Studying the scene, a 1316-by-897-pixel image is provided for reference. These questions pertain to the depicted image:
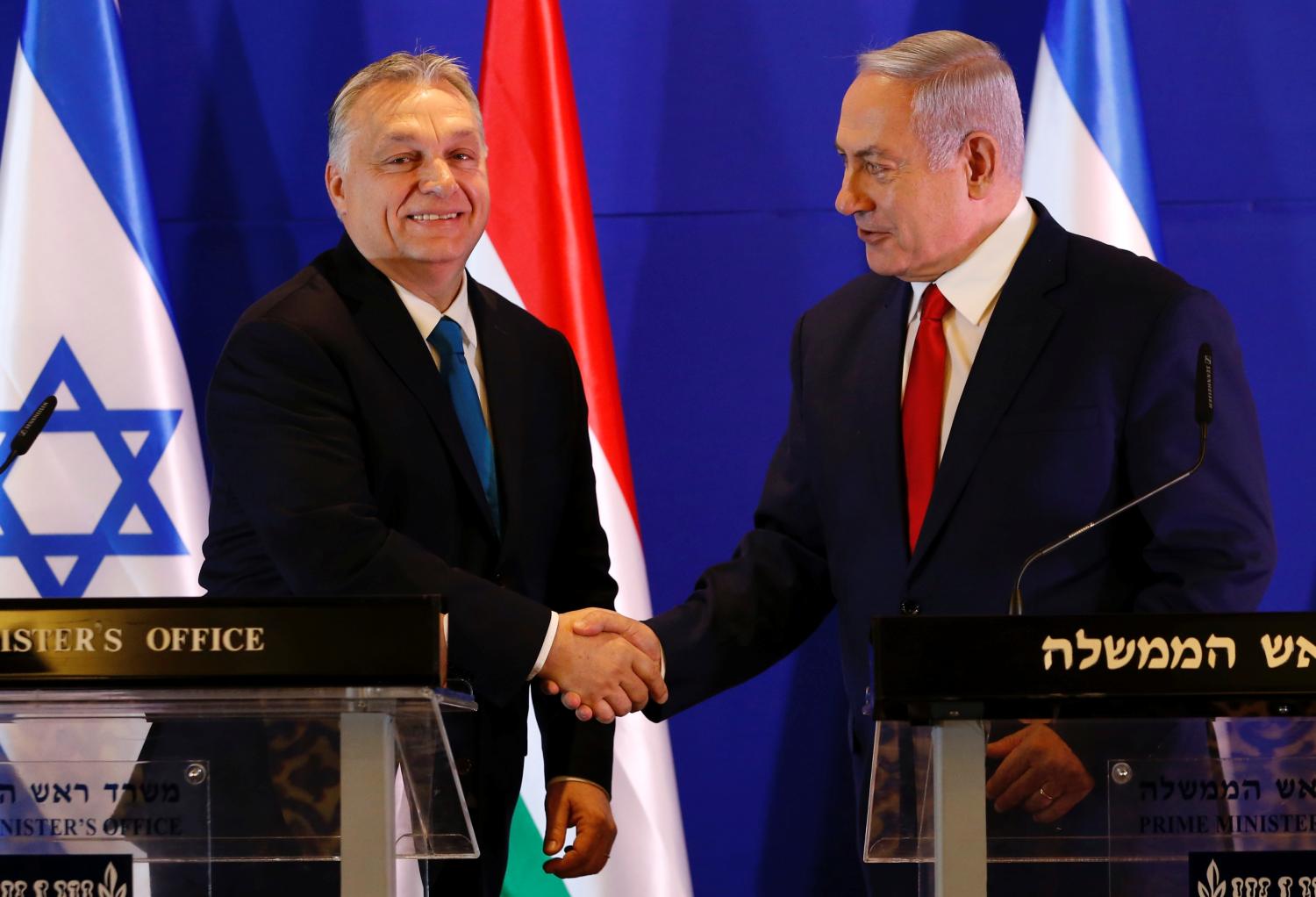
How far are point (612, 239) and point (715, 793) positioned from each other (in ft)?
4.47

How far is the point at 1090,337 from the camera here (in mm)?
2500

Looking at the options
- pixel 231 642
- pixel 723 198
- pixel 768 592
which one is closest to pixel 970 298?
pixel 768 592

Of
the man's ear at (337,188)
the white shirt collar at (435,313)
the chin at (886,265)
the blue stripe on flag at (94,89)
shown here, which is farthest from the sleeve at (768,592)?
the blue stripe on flag at (94,89)

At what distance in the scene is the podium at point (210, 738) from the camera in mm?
1590

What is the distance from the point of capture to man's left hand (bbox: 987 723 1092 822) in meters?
1.60

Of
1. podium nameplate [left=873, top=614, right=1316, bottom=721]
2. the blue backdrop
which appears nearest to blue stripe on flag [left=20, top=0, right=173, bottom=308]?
the blue backdrop

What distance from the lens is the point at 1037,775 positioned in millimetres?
1598

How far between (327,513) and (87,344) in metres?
1.36

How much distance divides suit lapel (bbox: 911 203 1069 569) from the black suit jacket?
0.61 m

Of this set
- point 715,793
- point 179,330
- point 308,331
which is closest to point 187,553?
point 179,330

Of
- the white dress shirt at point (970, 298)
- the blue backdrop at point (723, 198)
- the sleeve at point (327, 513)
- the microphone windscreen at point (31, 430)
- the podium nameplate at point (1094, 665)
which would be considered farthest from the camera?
the blue backdrop at point (723, 198)

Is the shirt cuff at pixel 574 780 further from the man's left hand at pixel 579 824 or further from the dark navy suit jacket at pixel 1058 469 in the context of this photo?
the dark navy suit jacket at pixel 1058 469

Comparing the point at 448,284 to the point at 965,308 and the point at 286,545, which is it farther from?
the point at 965,308

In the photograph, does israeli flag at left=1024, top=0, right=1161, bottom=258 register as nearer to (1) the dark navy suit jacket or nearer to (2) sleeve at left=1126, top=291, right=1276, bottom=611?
(1) the dark navy suit jacket
